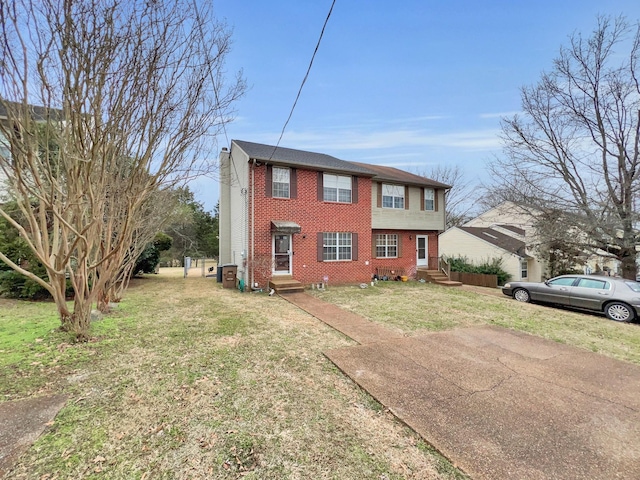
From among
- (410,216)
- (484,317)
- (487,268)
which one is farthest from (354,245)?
(487,268)

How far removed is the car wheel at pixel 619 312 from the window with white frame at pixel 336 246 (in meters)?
8.79

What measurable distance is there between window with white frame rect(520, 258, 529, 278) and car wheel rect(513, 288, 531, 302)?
382 inches

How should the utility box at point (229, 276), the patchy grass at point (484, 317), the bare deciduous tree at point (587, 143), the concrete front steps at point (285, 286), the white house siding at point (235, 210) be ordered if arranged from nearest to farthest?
1. the patchy grass at point (484, 317)
2. the concrete front steps at point (285, 286)
3. the bare deciduous tree at point (587, 143)
4. the white house siding at point (235, 210)
5. the utility box at point (229, 276)

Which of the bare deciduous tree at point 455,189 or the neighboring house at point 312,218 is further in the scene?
the bare deciduous tree at point 455,189

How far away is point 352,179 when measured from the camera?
1316 centimetres

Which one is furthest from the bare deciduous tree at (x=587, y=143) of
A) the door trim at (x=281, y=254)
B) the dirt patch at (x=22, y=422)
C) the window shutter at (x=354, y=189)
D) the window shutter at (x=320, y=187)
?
the dirt patch at (x=22, y=422)

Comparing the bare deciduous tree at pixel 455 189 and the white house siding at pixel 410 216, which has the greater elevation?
the bare deciduous tree at pixel 455 189

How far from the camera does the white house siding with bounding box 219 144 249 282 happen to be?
1161 cm

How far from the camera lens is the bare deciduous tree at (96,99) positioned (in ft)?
12.3

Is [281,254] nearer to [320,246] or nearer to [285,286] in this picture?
[285,286]

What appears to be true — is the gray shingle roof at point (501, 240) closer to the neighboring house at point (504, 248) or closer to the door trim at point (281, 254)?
the neighboring house at point (504, 248)

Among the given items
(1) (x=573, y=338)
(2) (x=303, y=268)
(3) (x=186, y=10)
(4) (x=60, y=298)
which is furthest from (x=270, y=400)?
(2) (x=303, y=268)

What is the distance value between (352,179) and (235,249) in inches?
255

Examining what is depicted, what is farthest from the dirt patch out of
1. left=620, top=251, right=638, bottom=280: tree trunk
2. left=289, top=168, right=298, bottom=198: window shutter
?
left=620, top=251, right=638, bottom=280: tree trunk
